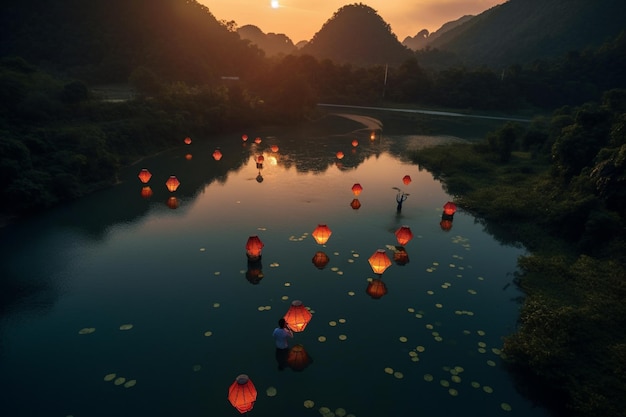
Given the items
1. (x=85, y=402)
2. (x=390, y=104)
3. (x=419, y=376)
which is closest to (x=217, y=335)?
(x=85, y=402)

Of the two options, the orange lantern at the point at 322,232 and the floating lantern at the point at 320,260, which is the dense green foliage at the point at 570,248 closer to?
the floating lantern at the point at 320,260

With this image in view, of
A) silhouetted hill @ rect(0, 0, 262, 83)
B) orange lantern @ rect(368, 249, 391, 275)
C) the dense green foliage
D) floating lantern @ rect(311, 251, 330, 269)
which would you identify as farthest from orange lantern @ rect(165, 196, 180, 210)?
silhouetted hill @ rect(0, 0, 262, 83)

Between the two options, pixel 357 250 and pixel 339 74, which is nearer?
pixel 357 250

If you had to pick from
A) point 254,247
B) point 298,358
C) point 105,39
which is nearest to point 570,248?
point 298,358

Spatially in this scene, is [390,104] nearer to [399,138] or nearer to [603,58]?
[399,138]

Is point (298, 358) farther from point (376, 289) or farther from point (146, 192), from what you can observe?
point (146, 192)

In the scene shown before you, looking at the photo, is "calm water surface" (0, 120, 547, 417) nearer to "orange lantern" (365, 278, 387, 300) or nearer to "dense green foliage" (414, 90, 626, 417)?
"orange lantern" (365, 278, 387, 300)

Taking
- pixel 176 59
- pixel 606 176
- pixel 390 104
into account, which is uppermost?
pixel 176 59
